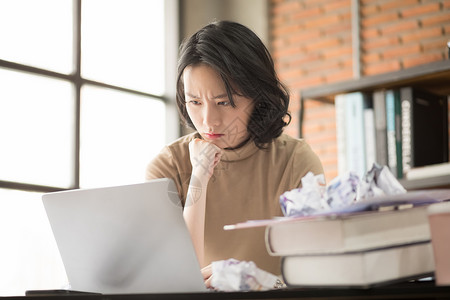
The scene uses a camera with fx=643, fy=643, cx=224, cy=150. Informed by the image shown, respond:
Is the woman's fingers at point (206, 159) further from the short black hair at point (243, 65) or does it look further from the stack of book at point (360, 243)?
the stack of book at point (360, 243)

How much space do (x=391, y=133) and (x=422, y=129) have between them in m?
0.12

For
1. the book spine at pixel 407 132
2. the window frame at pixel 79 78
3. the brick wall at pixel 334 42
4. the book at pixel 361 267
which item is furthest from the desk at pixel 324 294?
the brick wall at pixel 334 42

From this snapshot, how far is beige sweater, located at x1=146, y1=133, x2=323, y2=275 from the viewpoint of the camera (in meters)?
1.66

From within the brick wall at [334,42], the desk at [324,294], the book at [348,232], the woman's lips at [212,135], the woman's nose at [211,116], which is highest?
the brick wall at [334,42]

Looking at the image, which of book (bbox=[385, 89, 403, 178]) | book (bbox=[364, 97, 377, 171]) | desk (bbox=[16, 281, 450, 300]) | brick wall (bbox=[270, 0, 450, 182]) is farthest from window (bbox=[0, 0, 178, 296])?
desk (bbox=[16, 281, 450, 300])

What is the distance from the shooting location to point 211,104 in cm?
154

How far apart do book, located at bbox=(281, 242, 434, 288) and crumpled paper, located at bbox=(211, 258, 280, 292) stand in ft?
0.13

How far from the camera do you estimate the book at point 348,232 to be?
0.81 m

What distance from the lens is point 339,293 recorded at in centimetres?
78

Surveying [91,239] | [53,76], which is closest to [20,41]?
[53,76]

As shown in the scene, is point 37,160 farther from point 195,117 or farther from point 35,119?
point 195,117

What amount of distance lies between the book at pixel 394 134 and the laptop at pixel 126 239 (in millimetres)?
1611

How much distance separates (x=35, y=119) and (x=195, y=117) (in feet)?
5.62

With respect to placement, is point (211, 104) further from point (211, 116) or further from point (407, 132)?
point (407, 132)
